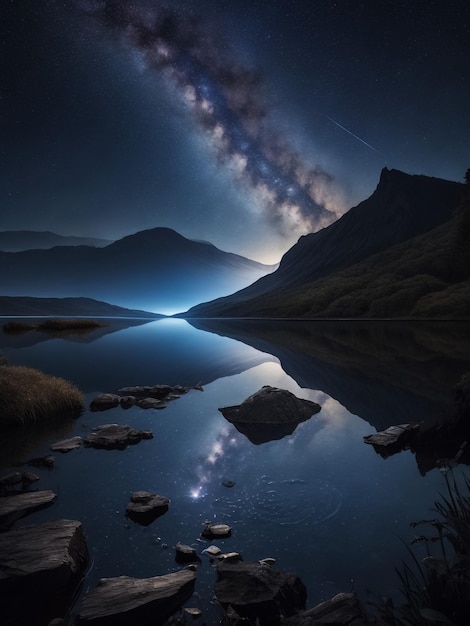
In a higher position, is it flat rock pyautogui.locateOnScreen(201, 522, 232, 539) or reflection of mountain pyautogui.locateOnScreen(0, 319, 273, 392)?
flat rock pyautogui.locateOnScreen(201, 522, 232, 539)

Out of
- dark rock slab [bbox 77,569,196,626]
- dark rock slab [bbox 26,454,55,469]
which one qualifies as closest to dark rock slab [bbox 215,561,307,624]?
dark rock slab [bbox 77,569,196,626]

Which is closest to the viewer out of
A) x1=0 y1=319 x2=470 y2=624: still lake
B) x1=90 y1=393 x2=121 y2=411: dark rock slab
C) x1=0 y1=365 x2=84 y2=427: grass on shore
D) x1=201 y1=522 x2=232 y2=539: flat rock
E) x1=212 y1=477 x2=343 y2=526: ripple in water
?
x1=0 y1=319 x2=470 y2=624: still lake

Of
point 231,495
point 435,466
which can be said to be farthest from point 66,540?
point 435,466

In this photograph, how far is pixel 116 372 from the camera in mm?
25641

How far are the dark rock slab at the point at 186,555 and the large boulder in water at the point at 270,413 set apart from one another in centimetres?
674

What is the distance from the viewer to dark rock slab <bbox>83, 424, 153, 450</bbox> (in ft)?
35.8

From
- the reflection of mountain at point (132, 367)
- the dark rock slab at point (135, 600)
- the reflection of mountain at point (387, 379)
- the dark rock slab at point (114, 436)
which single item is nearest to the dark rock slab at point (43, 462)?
the dark rock slab at point (114, 436)

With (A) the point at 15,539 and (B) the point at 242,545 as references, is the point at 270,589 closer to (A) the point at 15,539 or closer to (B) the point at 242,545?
(B) the point at 242,545

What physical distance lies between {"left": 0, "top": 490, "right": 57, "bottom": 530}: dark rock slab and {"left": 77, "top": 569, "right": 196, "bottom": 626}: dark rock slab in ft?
9.78

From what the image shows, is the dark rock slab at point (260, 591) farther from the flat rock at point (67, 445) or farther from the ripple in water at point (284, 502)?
the flat rock at point (67, 445)

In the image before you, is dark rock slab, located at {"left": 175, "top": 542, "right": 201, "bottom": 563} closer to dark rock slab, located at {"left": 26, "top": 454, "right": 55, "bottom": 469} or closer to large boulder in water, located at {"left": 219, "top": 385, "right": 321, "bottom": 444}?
dark rock slab, located at {"left": 26, "top": 454, "right": 55, "bottom": 469}

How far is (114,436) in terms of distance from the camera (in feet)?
37.1

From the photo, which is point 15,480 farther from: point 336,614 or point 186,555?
point 336,614

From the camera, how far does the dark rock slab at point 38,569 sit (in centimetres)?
445
